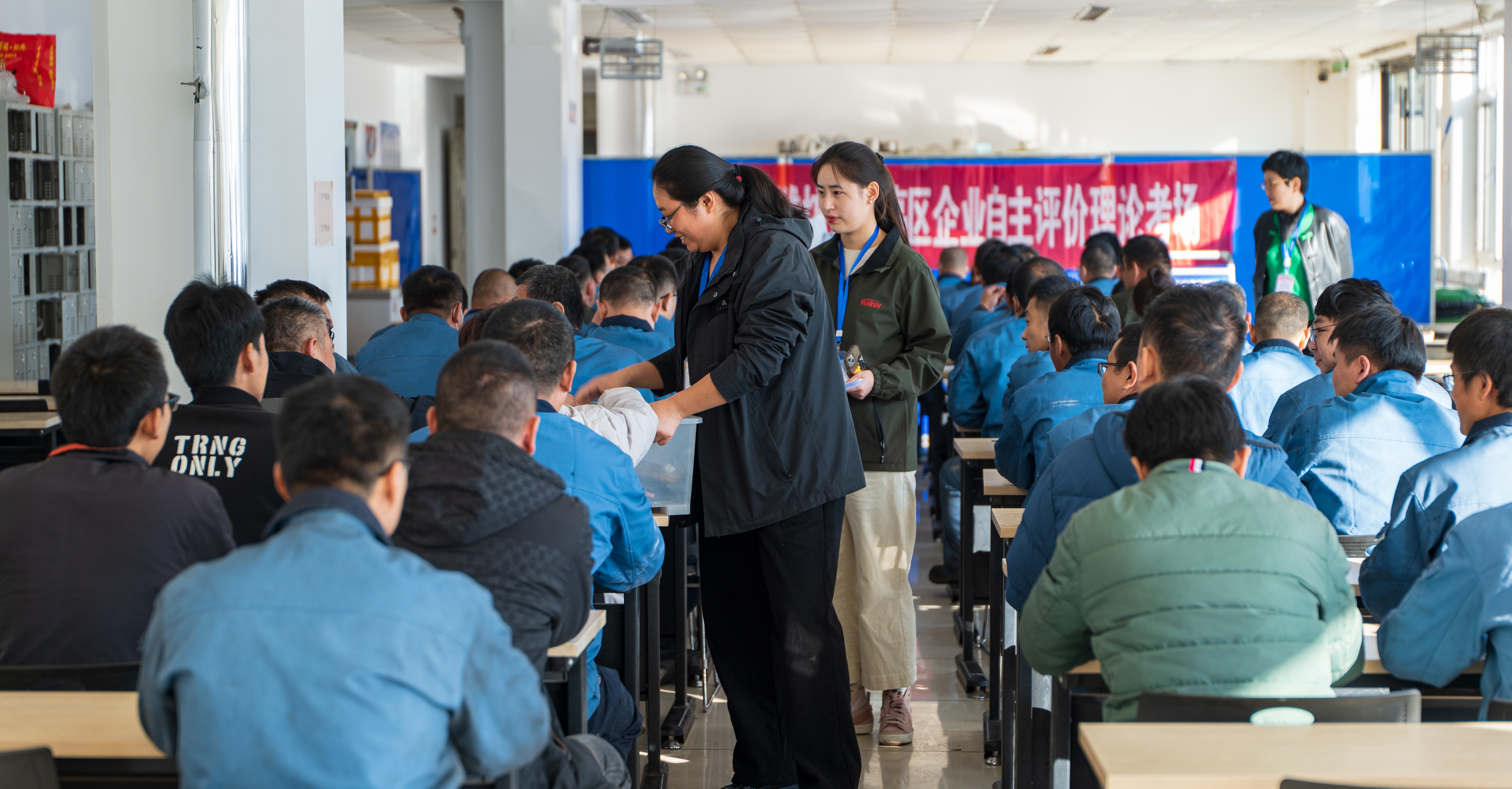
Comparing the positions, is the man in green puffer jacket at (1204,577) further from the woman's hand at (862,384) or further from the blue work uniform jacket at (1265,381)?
the blue work uniform jacket at (1265,381)

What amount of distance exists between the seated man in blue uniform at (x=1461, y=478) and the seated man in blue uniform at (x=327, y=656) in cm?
160

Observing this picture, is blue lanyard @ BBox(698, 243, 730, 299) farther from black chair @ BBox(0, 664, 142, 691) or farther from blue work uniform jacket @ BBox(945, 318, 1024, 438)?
blue work uniform jacket @ BBox(945, 318, 1024, 438)

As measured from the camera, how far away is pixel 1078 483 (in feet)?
7.25

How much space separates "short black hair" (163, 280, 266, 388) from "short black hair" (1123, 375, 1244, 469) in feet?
5.57

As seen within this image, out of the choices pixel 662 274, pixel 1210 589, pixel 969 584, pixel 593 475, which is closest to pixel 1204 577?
pixel 1210 589

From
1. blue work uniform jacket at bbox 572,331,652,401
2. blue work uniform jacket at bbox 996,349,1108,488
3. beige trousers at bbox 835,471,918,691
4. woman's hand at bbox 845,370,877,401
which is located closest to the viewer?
woman's hand at bbox 845,370,877,401

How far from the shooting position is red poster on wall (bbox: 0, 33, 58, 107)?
6.52 metres

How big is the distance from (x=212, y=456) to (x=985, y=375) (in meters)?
3.01

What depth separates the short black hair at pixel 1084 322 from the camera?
339 cm

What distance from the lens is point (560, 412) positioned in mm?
2395

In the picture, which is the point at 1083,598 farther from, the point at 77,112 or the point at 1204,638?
the point at 77,112

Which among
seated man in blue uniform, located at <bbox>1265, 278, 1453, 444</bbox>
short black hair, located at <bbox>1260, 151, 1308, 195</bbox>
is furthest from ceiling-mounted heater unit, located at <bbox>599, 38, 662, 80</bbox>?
seated man in blue uniform, located at <bbox>1265, 278, 1453, 444</bbox>

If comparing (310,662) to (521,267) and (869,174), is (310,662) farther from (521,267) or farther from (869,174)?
(521,267)

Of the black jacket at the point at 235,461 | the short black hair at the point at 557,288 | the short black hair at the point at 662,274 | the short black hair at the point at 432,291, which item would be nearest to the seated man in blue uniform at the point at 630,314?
the short black hair at the point at 557,288
